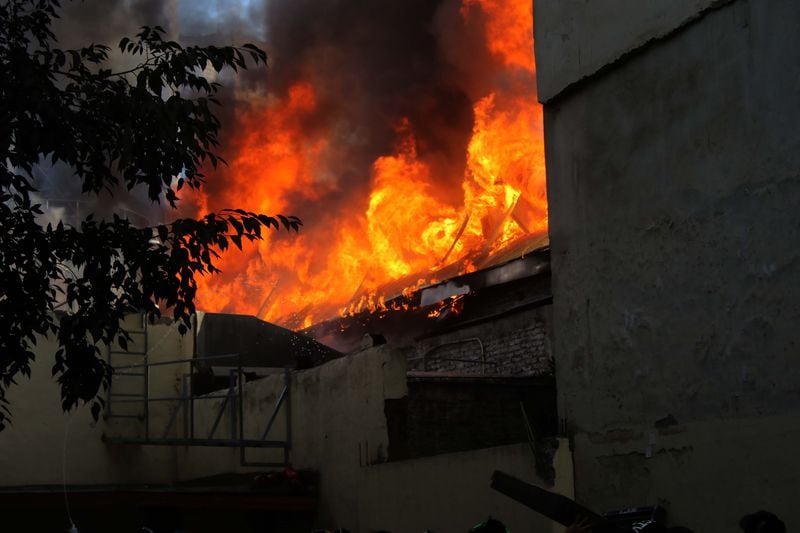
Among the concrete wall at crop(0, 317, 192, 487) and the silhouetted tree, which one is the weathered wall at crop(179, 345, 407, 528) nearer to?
the concrete wall at crop(0, 317, 192, 487)

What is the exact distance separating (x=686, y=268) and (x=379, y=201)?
18.7 metres

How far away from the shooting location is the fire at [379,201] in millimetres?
22344

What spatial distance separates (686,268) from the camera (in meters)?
7.89

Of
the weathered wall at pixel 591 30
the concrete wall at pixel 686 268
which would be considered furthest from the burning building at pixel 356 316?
the weathered wall at pixel 591 30

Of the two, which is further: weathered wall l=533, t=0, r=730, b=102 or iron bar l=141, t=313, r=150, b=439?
iron bar l=141, t=313, r=150, b=439

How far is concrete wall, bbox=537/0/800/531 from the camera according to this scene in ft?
23.4

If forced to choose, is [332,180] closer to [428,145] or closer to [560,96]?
[428,145]

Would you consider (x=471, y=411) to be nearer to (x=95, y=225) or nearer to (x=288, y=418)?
(x=288, y=418)

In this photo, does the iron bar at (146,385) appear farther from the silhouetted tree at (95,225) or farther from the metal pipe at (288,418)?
the silhouetted tree at (95,225)

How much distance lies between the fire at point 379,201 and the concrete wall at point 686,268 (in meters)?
11.0

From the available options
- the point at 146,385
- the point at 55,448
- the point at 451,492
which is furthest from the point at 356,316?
the point at 451,492

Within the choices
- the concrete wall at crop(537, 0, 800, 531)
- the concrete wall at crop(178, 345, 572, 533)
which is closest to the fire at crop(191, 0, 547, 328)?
the concrete wall at crop(178, 345, 572, 533)

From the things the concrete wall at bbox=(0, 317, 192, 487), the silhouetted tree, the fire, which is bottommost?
the concrete wall at bbox=(0, 317, 192, 487)

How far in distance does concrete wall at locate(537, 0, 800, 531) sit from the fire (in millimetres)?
11009
